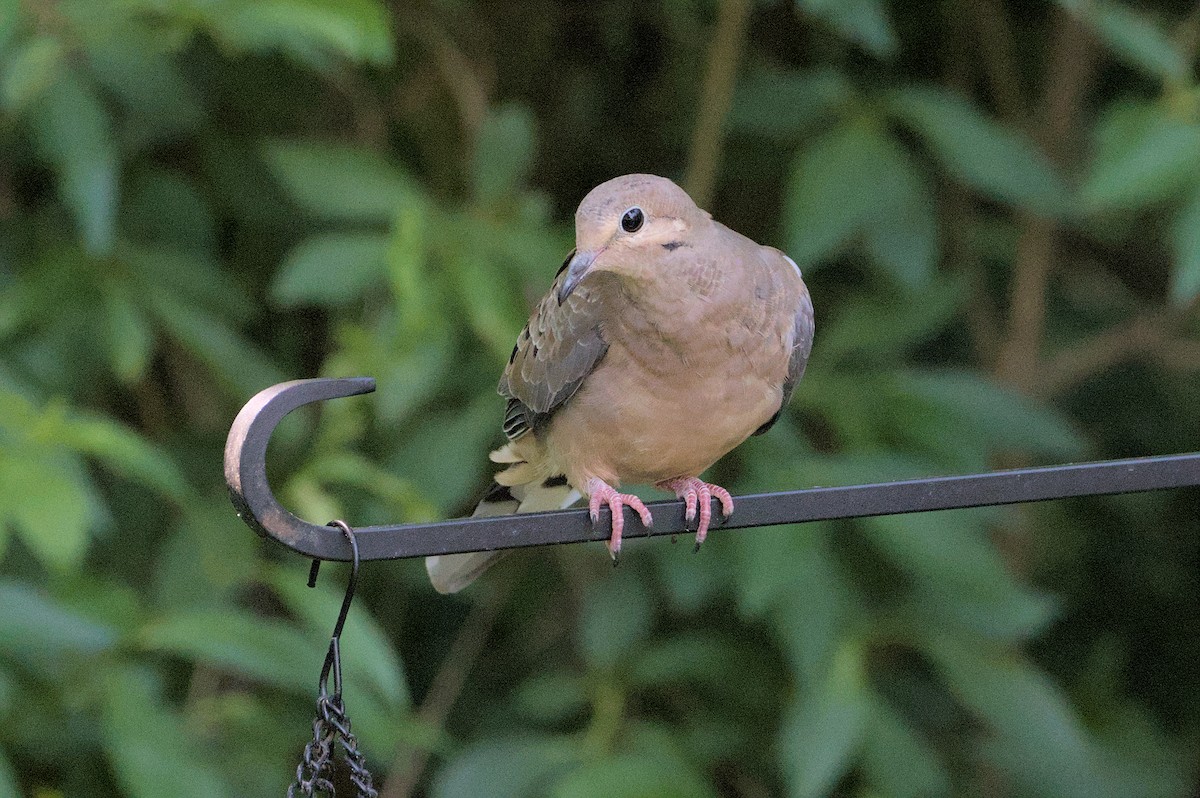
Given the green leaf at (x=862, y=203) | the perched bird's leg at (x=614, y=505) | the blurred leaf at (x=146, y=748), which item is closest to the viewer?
the perched bird's leg at (x=614, y=505)

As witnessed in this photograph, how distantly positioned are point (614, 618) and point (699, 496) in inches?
44.6

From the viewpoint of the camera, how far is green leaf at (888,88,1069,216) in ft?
9.42

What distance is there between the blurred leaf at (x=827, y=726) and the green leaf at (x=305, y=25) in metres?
1.40

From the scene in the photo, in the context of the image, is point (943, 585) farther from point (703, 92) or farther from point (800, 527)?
point (703, 92)

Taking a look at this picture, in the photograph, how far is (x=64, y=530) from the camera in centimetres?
217

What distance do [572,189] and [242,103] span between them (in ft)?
2.62

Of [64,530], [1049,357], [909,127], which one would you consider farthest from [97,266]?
[1049,357]

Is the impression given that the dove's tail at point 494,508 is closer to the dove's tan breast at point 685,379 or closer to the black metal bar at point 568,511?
the dove's tan breast at point 685,379

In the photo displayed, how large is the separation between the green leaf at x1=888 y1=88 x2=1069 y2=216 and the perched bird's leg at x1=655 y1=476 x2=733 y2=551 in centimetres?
116

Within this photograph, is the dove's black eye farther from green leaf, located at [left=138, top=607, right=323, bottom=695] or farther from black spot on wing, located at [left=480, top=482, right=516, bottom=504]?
green leaf, located at [left=138, top=607, right=323, bottom=695]

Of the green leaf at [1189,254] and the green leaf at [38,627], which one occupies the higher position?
the green leaf at [1189,254]

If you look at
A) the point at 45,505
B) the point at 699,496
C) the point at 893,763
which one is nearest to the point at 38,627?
the point at 45,505

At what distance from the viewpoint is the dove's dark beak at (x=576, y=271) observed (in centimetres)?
170

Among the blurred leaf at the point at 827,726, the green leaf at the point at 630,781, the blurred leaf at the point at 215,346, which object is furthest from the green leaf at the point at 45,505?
the blurred leaf at the point at 827,726
